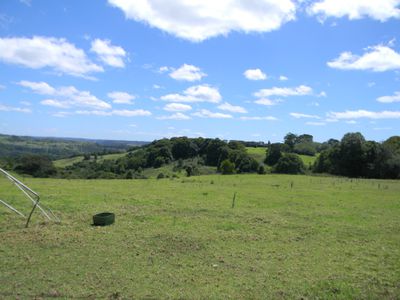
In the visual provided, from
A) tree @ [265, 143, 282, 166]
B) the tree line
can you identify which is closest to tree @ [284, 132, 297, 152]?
the tree line

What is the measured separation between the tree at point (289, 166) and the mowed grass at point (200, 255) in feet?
180

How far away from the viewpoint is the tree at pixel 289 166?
75.0 meters

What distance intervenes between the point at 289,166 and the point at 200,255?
6629 centimetres

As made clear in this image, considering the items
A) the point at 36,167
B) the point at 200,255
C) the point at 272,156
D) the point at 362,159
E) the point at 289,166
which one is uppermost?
the point at 362,159

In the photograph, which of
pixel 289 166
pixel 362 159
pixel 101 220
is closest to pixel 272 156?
pixel 289 166

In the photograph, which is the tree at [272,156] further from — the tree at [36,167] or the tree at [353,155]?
the tree at [36,167]

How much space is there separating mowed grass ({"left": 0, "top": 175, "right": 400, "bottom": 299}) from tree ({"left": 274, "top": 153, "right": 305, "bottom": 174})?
54837 millimetres

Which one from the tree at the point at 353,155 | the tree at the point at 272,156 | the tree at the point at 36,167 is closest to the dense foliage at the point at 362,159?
the tree at the point at 353,155

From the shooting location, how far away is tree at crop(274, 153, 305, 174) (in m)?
75.0

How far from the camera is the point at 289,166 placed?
2965 inches

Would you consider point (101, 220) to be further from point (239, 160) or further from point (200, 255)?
point (239, 160)

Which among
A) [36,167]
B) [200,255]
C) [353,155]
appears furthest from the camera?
[353,155]

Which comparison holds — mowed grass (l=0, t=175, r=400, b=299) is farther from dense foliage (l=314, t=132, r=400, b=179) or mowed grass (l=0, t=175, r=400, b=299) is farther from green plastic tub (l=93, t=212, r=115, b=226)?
dense foliage (l=314, t=132, r=400, b=179)

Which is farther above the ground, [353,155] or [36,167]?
[353,155]
